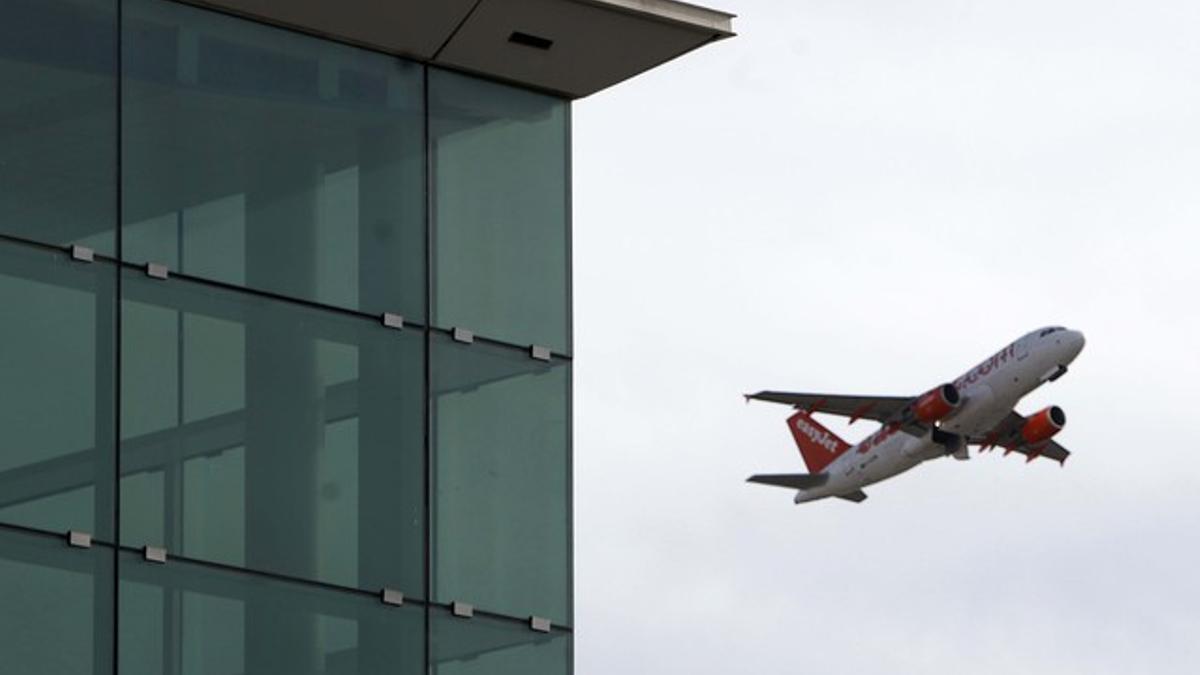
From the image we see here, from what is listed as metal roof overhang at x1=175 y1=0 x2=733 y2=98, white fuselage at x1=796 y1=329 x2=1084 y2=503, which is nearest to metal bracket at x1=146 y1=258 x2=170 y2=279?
metal roof overhang at x1=175 y1=0 x2=733 y2=98

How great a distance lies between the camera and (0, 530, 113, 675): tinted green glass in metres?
12.8

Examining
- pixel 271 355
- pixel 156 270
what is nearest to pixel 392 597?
pixel 271 355

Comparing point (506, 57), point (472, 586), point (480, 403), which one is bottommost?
point (472, 586)

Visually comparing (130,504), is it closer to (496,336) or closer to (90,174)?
(90,174)

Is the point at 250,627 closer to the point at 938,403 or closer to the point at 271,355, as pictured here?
the point at 271,355

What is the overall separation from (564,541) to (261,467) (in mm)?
2193

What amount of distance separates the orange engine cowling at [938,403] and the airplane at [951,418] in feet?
0.10

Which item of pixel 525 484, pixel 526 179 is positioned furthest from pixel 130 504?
pixel 526 179

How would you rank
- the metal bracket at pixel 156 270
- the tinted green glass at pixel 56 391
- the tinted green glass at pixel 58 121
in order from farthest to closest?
the metal bracket at pixel 156 270, the tinted green glass at pixel 58 121, the tinted green glass at pixel 56 391

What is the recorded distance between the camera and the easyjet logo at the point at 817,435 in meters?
97.2

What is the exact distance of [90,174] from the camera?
45.5 feet

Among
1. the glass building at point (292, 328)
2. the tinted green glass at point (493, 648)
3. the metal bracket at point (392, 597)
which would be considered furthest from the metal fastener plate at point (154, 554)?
the tinted green glass at point (493, 648)

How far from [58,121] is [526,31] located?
10.9 ft

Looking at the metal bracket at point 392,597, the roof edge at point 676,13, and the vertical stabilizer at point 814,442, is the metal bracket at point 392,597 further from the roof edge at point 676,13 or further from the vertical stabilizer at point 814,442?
the vertical stabilizer at point 814,442
